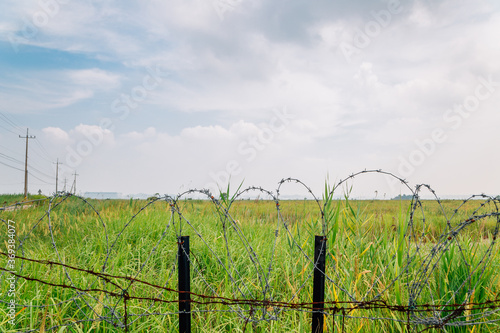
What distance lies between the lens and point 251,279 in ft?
14.3

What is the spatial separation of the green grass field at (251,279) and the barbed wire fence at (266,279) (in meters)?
0.02

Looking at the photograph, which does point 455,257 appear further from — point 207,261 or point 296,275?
point 207,261

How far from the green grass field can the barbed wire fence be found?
0.07ft

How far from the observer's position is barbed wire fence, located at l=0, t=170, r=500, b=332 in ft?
8.97

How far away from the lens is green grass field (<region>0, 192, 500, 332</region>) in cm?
291

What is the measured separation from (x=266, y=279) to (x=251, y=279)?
1.80 m

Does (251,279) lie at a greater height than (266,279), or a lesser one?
lesser

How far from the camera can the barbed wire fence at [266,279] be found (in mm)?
2734

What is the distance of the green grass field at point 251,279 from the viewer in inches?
114

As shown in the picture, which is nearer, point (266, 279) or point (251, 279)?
point (266, 279)

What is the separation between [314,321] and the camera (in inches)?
112

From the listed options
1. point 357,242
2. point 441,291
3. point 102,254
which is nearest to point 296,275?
point 357,242

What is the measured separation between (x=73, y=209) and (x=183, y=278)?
8044 mm

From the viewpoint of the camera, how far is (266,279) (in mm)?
2668
